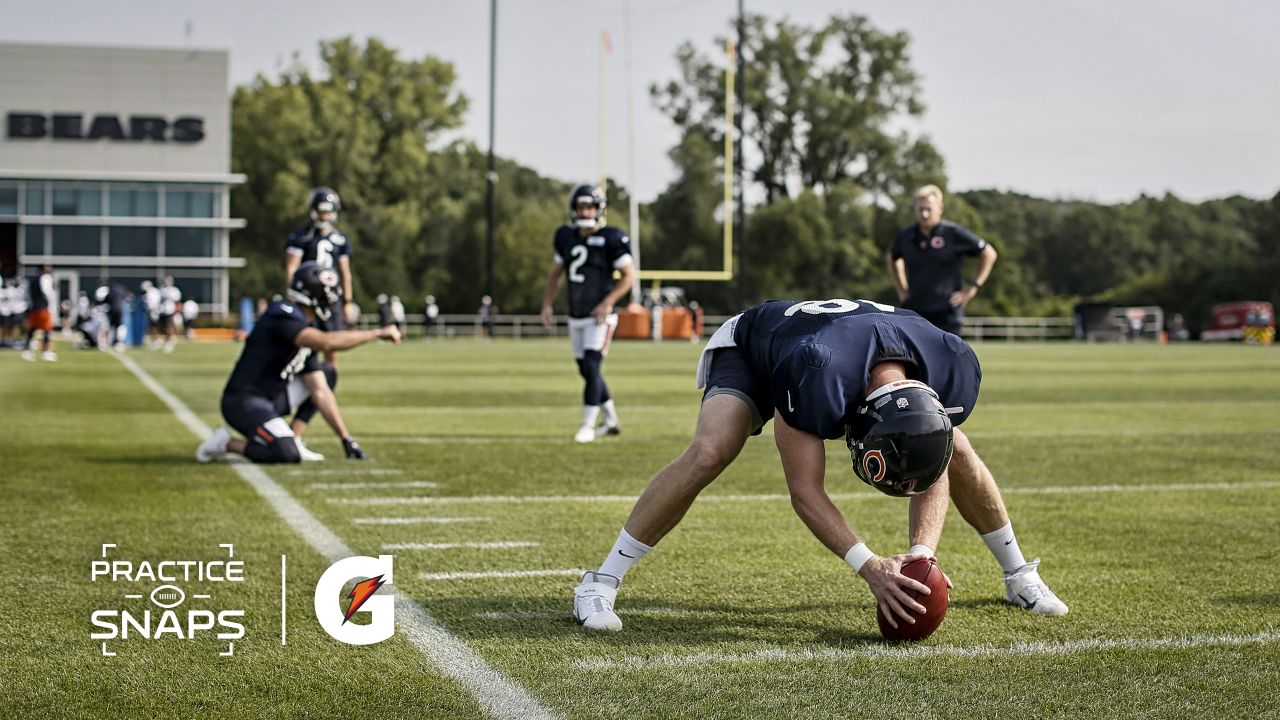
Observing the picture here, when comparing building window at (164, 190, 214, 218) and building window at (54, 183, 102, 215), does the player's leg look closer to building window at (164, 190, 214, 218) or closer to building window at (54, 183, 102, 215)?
building window at (164, 190, 214, 218)

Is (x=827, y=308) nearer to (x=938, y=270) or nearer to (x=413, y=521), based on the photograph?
(x=413, y=521)

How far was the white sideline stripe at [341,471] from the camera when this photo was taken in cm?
752

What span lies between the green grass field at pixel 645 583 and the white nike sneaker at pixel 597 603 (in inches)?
2.2

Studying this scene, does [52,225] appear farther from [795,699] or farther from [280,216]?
[795,699]

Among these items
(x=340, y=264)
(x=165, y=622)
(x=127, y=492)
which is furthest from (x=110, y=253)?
(x=165, y=622)

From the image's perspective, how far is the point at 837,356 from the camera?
352cm

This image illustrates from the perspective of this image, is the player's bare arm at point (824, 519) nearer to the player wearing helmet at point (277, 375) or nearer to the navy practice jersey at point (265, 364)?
the player wearing helmet at point (277, 375)

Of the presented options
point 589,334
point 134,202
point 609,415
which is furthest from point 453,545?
point 134,202

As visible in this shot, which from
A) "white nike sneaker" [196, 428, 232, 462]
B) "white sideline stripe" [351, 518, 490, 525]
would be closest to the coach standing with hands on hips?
"white nike sneaker" [196, 428, 232, 462]

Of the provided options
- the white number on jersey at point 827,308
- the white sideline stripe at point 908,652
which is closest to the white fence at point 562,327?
the white number on jersey at point 827,308

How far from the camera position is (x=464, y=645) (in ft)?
12.1

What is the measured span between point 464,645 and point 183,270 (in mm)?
50390

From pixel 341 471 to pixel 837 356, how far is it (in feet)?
15.7

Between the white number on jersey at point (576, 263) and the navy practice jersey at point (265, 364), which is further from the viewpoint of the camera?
the white number on jersey at point (576, 263)
